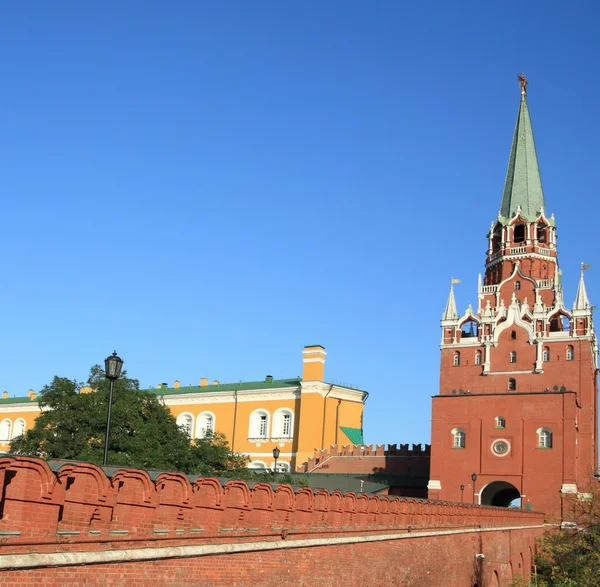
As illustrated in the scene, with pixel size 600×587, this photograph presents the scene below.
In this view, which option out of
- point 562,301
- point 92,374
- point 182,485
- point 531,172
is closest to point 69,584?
point 182,485

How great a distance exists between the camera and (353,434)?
62.4 meters

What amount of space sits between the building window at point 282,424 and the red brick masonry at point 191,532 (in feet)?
120

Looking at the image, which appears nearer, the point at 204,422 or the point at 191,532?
the point at 191,532

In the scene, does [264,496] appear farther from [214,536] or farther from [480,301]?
[480,301]

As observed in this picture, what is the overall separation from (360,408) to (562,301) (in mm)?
18780

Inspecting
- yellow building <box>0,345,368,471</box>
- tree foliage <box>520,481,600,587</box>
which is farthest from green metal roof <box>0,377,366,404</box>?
tree foliage <box>520,481,600,587</box>

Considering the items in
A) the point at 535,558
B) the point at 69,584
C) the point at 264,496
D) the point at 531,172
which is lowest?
the point at 535,558

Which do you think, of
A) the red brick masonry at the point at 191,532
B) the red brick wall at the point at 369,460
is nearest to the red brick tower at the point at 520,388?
the red brick wall at the point at 369,460

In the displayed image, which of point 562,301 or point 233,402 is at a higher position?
point 562,301

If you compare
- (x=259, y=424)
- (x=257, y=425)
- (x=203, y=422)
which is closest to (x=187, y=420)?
(x=203, y=422)

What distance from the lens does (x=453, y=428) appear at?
166 feet

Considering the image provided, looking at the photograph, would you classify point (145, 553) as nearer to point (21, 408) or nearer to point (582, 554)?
Result: point (582, 554)

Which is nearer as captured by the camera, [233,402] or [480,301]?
[480,301]

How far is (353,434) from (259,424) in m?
7.13
